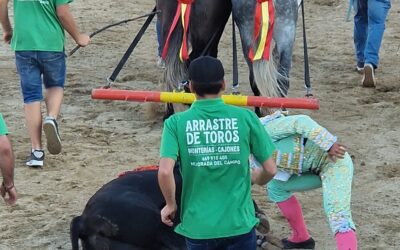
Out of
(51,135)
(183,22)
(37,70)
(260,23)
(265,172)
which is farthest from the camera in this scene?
(183,22)

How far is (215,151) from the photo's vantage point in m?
3.80

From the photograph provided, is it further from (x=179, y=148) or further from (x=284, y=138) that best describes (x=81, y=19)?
(x=179, y=148)

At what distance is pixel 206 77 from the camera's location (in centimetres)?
380

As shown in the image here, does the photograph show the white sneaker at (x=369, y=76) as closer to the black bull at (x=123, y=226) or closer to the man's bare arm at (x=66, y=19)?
the man's bare arm at (x=66, y=19)

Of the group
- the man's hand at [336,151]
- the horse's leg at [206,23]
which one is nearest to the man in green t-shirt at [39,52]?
the horse's leg at [206,23]

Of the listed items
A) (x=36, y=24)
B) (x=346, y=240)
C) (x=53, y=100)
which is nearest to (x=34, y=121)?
(x=53, y=100)

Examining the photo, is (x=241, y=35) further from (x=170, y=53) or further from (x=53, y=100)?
(x=53, y=100)

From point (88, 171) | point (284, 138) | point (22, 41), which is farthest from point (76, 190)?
point (284, 138)

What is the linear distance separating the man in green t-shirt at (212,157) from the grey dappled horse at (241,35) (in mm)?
3247

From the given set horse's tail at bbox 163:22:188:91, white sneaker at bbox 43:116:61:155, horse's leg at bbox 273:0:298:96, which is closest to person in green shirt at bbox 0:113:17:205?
white sneaker at bbox 43:116:61:155

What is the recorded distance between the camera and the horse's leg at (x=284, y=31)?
7016 millimetres

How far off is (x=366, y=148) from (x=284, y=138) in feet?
8.66

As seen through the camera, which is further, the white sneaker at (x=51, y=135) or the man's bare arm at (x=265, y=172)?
the white sneaker at (x=51, y=135)

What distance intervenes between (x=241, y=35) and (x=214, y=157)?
3.56 meters
